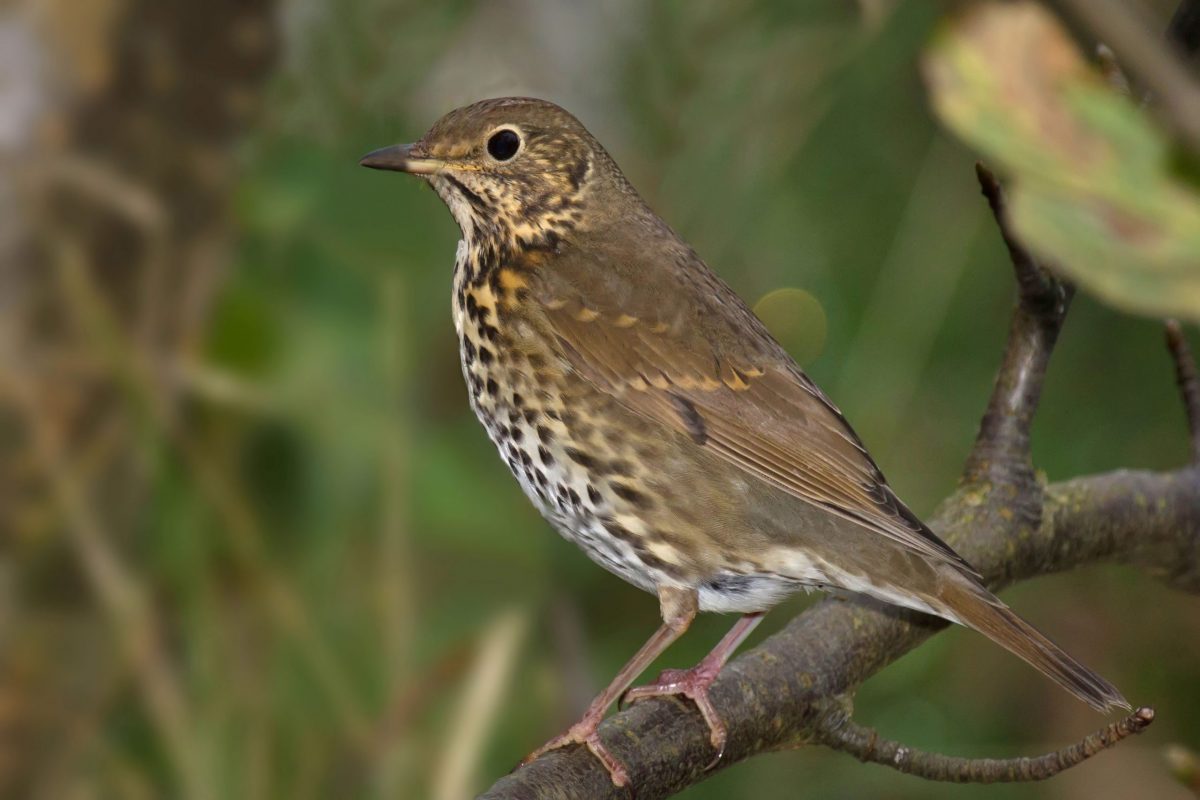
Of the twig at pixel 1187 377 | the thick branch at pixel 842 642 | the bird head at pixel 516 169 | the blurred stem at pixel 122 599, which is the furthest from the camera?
the blurred stem at pixel 122 599

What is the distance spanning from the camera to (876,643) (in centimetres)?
229

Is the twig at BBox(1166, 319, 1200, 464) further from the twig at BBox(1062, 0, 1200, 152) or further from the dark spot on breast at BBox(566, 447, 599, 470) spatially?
the twig at BBox(1062, 0, 1200, 152)

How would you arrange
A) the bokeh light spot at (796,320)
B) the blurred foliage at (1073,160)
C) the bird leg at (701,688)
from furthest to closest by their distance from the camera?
the bokeh light spot at (796,320) → the bird leg at (701,688) → the blurred foliage at (1073,160)

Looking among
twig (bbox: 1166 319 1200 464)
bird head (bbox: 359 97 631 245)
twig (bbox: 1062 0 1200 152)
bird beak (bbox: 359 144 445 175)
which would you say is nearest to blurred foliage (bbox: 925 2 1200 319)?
twig (bbox: 1062 0 1200 152)

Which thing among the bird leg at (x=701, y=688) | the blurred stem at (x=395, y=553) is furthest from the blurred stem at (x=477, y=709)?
the bird leg at (x=701, y=688)

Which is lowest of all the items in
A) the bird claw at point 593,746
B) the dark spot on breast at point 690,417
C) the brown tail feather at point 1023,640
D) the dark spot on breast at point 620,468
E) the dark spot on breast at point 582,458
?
the bird claw at point 593,746

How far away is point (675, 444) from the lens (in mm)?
2281

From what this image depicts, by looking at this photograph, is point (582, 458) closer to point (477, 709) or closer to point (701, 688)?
point (701, 688)

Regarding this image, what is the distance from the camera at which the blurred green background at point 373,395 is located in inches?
127

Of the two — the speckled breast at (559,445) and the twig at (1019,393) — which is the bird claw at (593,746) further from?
the twig at (1019,393)

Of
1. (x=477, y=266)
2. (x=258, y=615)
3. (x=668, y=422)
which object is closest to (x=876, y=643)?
(x=668, y=422)

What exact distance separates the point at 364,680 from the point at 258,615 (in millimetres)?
298

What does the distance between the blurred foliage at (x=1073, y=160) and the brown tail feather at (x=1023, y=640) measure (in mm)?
1630

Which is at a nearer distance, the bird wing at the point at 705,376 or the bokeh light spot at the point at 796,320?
the bird wing at the point at 705,376
